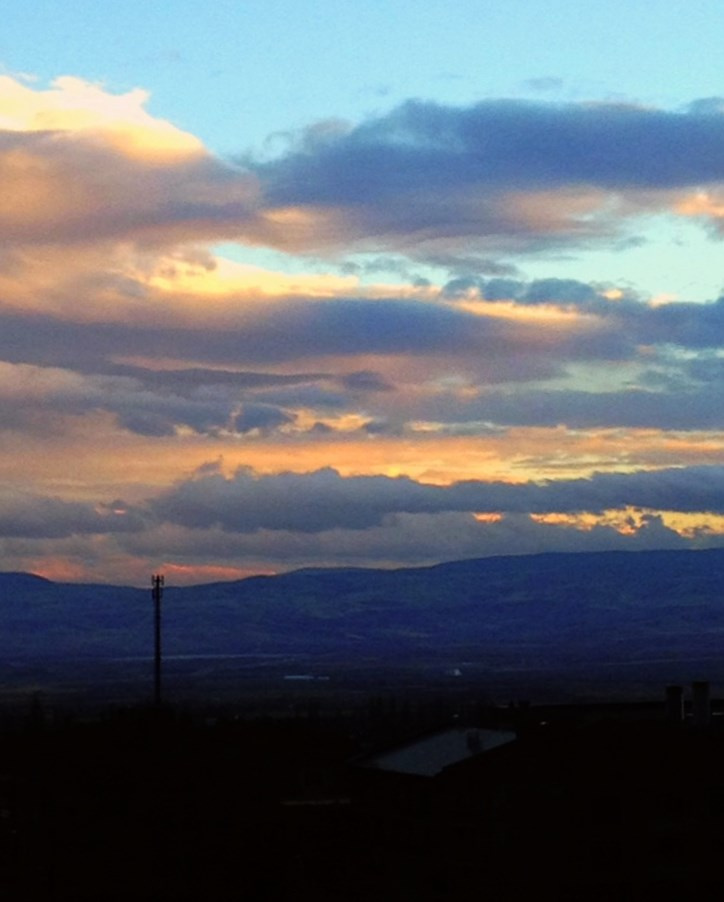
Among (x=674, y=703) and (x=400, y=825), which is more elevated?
(x=674, y=703)

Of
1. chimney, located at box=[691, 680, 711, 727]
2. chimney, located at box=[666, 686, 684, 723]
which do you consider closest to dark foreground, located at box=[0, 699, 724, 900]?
chimney, located at box=[691, 680, 711, 727]

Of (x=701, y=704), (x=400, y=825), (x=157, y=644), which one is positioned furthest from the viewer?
(x=157, y=644)

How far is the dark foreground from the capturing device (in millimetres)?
57094

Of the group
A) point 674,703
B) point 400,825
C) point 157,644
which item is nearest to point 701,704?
point 674,703

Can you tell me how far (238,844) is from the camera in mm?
64188

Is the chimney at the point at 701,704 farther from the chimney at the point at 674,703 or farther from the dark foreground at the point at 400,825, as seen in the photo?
the dark foreground at the point at 400,825

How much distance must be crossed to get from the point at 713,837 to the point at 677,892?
205cm

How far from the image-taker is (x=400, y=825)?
61812mm

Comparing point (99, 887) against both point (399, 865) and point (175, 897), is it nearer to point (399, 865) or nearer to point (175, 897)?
point (175, 897)

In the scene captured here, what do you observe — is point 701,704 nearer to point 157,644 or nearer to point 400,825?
point 400,825

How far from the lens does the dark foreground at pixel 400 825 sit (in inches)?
2248

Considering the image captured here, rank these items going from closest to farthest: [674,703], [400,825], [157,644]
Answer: [400,825]
[674,703]
[157,644]

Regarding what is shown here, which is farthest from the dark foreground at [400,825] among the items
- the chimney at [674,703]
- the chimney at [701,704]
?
the chimney at [674,703]

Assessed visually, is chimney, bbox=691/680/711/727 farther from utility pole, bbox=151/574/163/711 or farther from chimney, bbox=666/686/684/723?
utility pole, bbox=151/574/163/711
